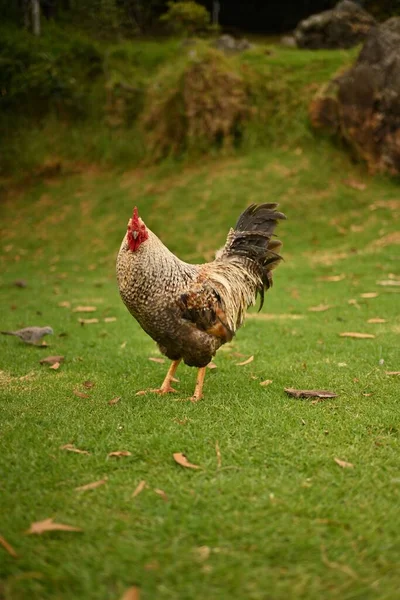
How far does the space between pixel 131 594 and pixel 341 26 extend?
741 inches

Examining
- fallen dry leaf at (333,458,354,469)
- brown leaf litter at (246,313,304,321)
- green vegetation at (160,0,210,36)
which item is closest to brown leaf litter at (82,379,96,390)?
fallen dry leaf at (333,458,354,469)

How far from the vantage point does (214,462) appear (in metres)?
3.21

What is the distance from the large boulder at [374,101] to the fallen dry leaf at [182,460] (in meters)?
11.9

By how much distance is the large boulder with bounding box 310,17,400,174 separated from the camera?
Result: 13.3 meters

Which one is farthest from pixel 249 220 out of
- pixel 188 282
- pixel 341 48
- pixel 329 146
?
pixel 341 48

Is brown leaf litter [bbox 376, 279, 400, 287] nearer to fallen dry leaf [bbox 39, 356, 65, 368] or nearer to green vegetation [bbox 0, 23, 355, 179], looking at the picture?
fallen dry leaf [bbox 39, 356, 65, 368]

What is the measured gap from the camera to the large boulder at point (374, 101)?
13312 millimetres

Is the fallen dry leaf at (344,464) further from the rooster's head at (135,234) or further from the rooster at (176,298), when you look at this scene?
the rooster's head at (135,234)

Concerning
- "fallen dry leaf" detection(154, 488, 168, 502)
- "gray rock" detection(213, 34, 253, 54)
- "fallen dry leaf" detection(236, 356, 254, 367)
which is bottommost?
"fallen dry leaf" detection(236, 356, 254, 367)

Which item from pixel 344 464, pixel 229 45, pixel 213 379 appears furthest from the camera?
pixel 229 45

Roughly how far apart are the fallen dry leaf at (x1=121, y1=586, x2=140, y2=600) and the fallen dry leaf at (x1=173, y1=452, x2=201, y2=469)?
976 mm

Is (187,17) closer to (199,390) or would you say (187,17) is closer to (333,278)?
(333,278)

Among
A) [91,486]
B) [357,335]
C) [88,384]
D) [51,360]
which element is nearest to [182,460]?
[91,486]

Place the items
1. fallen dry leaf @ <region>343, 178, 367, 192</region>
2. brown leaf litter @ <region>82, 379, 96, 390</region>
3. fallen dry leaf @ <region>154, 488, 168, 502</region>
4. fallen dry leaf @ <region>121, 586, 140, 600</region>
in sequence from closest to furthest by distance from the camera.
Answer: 1. fallen dry leaf @ <region>121, 586, 140, 600</region>
2. fallen dry leaf @ <region>154, 488, 168, 502</region>
3. brown leaf litter @ <region>82, 379, 96, 390</region>
4. fallen dry leaf @ <region>343, 178, 367, 192</region>
